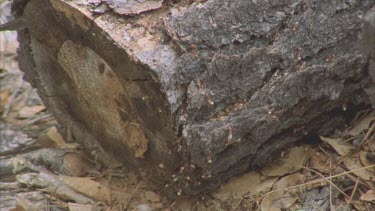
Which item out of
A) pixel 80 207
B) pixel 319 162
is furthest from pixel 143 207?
pixel 319 162

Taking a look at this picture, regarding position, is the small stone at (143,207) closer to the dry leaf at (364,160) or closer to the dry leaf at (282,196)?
the dry leaf at (282,196)

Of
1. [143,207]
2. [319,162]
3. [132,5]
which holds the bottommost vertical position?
[143,207]

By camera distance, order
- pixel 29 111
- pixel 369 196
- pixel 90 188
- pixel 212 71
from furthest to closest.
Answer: pixel 29 111 < pixel 90 188 < pixel 369 196 < pixel 212 71

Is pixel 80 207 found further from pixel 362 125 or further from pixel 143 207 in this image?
pixel 362 125

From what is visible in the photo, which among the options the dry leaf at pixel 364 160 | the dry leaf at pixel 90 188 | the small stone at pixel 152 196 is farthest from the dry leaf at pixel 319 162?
the dry leaf at pixel 90 188

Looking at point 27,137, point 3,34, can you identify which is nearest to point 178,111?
point 27,137

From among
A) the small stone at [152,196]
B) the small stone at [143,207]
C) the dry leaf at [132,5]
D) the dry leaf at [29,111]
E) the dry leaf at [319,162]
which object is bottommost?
the small stone at [143,207]

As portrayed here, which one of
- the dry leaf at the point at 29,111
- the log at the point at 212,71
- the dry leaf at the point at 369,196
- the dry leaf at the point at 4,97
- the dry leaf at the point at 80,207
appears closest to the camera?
the log at the point at 212,71
